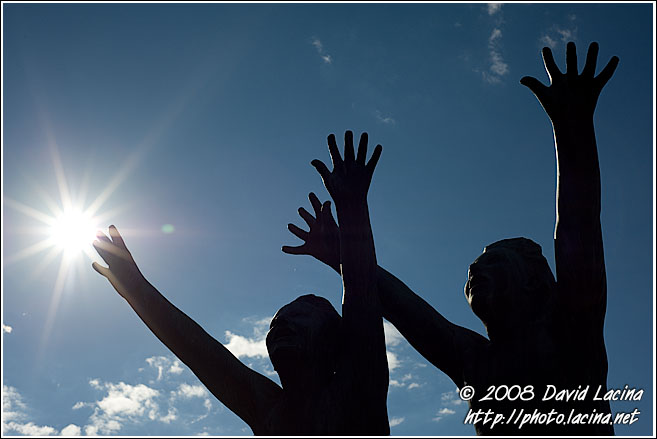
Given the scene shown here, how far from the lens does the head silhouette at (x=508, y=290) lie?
241 inches

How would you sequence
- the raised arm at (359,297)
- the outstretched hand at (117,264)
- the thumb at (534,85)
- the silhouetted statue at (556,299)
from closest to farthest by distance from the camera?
the silhouetted statue at (556,299) → the thumb at (534,85) → the raised arm at (359,297) → the outstretched hand at (117,264)

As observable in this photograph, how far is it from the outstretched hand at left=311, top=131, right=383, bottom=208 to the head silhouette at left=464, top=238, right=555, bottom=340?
124cm

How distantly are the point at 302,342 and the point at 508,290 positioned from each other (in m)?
1.82

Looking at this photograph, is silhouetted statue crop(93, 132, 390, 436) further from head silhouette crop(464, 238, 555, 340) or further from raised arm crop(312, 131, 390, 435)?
head silhouette crop(464, 238, 555, 340)

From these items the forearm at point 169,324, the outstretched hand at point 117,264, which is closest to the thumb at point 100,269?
the outstretched hand at point 117,264

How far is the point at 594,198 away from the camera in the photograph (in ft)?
19.2

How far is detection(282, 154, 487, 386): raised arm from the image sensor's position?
22.0 feet

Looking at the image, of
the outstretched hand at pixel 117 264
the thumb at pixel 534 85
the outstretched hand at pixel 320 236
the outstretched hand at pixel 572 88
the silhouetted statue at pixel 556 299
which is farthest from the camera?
the outstretched hand at pixel 320 236

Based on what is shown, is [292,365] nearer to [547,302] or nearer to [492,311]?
[492,311]

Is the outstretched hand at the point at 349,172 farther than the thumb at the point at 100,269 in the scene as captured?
No

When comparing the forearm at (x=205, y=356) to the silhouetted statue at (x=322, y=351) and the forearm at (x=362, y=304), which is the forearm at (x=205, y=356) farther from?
the forearm at (x=362, y=304)

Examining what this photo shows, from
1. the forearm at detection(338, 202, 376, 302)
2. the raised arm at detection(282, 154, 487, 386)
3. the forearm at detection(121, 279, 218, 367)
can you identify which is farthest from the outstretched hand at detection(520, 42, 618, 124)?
the forearm at detection(121, 279, 218, 367)

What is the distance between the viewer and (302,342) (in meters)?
6.68

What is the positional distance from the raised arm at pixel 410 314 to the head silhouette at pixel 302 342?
23.0 inches
